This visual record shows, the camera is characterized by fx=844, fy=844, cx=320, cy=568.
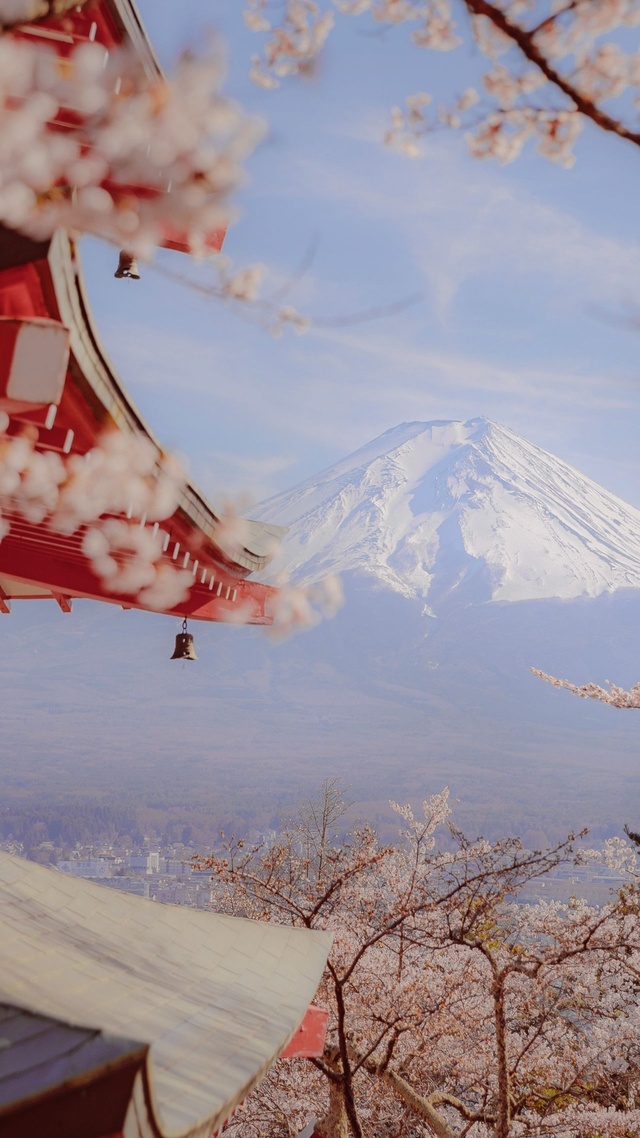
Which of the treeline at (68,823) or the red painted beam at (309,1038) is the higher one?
the red painted beam at (309,1038)

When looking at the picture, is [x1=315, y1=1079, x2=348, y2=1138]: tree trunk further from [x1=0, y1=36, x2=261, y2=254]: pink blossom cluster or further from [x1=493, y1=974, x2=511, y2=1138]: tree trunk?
[x1=0, y1=36, x2=261, y2=254]: pink blossom cluster

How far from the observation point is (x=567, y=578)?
310 feet

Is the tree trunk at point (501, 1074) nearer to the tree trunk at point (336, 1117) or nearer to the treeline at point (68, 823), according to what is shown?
the tree trunk at point (336, 1117)

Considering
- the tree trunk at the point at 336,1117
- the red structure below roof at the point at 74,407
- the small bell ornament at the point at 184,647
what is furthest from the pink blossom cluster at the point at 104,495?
the tree trunk at the point at 336,1117

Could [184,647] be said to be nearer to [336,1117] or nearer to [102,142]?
[102,142]

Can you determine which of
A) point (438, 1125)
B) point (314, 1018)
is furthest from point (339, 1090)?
point (314, 1018)

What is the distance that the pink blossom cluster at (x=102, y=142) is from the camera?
1796 mm

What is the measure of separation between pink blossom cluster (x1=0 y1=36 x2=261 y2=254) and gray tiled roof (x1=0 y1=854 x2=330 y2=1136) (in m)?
2.13

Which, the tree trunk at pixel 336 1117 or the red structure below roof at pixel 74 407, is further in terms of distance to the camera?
the tree trunk at pixel 336 1117

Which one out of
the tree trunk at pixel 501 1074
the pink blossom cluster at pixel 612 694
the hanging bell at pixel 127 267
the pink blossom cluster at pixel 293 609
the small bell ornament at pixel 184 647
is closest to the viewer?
the hanging bell at pixel 127 267

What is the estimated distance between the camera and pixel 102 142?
1.89 meters

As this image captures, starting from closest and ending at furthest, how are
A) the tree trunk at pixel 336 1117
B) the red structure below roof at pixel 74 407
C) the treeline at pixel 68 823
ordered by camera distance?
the red structure below roof at pixel 74 407
the tree trunk at pixel 336 1117
the treeline at pixel 68 823

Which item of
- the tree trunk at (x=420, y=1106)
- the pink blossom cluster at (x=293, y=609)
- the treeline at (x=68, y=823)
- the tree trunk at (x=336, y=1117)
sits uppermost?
the pink blossom cluster at (x=293, y=609)

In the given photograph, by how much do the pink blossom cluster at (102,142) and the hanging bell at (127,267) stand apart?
1168 mm
